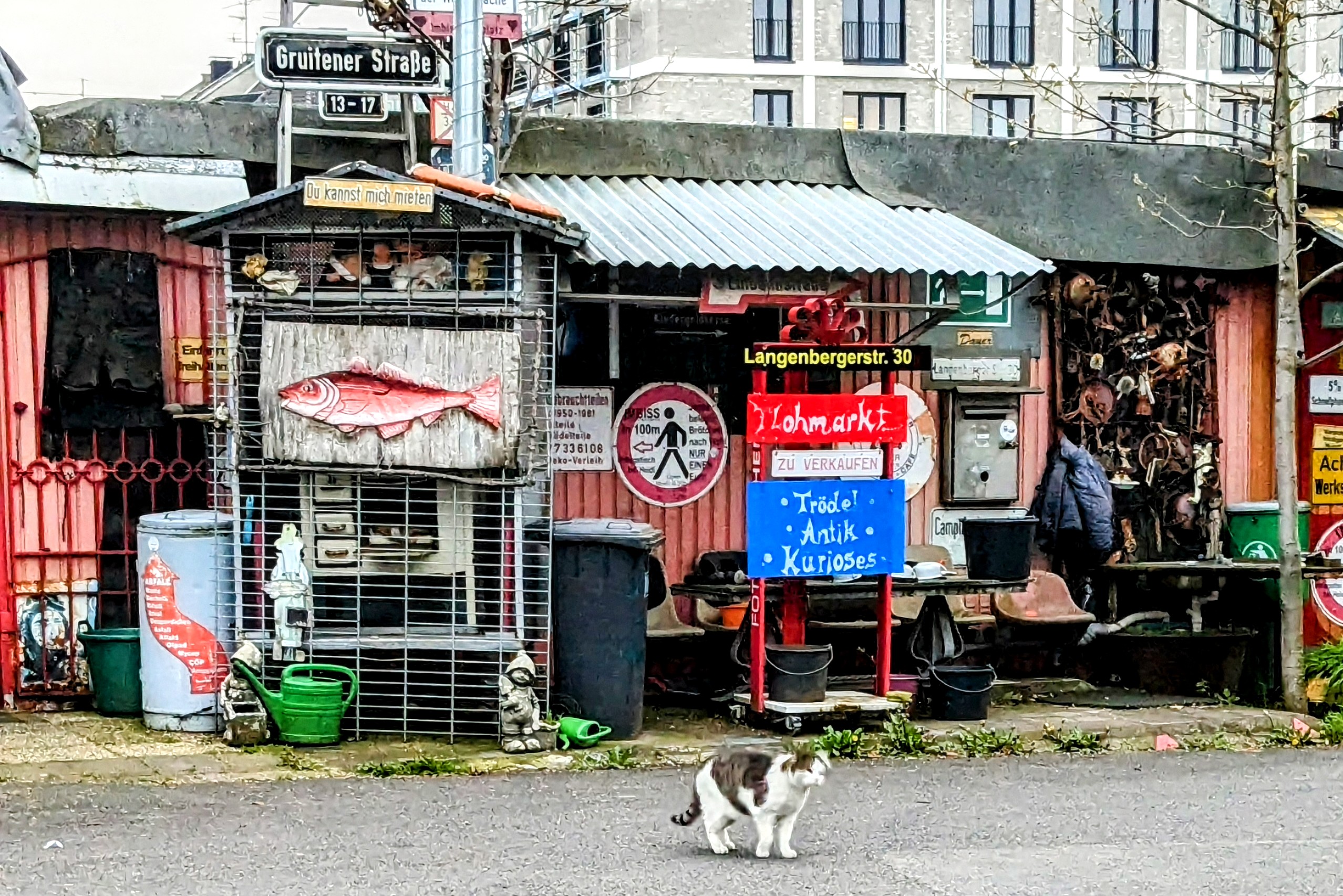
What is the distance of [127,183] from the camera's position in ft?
A: 36.4

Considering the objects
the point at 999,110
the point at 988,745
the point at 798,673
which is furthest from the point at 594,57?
the point at 988,745

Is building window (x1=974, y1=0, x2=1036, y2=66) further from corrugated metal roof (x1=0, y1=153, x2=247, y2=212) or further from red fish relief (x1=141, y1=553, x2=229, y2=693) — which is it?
red fish relief (x1=141, y1=553, x2=229, y2=693)

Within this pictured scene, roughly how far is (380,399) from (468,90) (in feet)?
6.28

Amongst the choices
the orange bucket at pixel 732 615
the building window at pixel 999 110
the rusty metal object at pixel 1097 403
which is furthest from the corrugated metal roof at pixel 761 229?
the building window at pixel 999 110

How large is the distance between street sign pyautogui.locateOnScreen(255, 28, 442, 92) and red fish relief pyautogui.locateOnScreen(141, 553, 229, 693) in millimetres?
2935

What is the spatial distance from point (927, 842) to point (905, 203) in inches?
224

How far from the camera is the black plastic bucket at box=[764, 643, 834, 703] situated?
36.2ft

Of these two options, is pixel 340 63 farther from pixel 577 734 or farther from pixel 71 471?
pixel 577 734

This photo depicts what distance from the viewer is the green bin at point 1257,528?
43.8 ft

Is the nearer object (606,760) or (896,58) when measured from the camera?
(606,760)

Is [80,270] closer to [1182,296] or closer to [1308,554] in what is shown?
[1182,296]

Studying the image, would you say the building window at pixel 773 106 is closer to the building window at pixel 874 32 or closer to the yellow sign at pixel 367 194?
the building window at pixel 874 32

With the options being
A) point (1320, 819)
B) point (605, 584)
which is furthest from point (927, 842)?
point (605, 584)

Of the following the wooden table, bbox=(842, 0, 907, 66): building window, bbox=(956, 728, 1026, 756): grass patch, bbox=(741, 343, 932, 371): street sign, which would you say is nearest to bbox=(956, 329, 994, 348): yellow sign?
bbox=(741, 343, 932, 371): street sign
